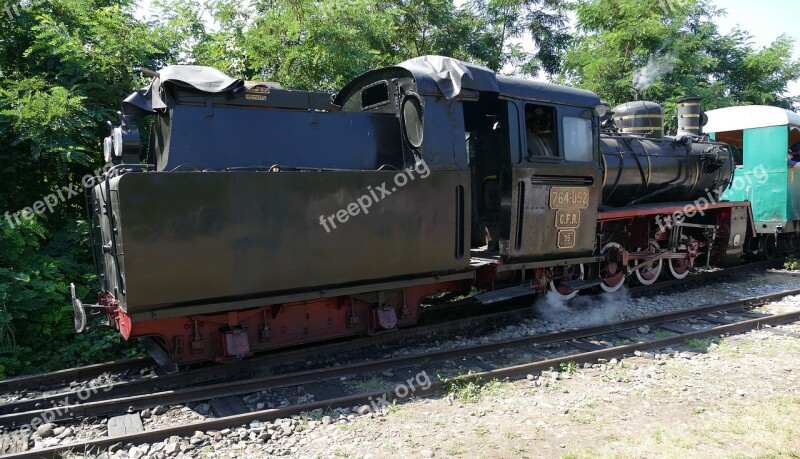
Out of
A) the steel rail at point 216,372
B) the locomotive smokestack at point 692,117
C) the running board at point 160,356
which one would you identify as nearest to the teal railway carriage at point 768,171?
the locomotive smokestack at point 692,117

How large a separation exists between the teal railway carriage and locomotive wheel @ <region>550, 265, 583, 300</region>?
6085 millimetres

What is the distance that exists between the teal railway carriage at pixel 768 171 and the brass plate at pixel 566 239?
6.68m

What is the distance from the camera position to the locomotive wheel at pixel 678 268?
8789 mm

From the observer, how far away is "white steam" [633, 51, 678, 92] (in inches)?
569

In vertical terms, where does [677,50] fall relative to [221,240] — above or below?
above

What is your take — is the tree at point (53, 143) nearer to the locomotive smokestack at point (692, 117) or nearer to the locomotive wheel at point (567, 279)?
the locomotive wheel at point (567, 279)

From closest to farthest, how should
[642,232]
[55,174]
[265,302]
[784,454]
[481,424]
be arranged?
1. [784,454]
2. [481,424]
3. [265,302]
4. [55,174]
5. [642,232]

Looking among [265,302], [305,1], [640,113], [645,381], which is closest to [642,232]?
[640,113]

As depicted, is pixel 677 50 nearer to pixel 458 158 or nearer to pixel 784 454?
pixel 458 158

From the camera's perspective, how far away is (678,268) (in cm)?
887

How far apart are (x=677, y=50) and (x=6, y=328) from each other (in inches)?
619

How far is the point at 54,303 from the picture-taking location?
6.02 meters

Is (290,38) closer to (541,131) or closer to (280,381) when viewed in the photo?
(541,131)

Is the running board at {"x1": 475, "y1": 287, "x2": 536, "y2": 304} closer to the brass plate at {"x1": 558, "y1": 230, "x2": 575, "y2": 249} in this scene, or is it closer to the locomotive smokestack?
the brass plate at {"x1": 558, "y1": 230, "x2": 575, "y2": 249}
